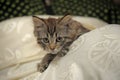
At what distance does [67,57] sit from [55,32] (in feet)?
0.41

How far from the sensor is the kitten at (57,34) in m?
0.97

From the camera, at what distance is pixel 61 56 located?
38.1 inches

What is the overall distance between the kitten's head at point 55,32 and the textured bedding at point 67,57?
45mm

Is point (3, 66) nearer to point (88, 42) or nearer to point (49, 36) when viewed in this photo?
point (49, 36)

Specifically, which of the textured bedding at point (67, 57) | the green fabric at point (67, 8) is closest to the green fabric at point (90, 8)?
the green fabric at point (67, 8)

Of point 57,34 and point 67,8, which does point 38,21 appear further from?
point 67,8

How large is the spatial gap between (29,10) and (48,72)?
749mm

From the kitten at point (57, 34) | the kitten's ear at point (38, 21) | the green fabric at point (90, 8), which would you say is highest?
the kitten's ear at point (38, 21)

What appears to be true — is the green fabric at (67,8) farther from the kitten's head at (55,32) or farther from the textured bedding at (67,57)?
the kitten's head at (55,32)

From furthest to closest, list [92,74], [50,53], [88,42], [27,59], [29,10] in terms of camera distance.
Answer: [29,10]
[27,59]
[50,53]
[88,42]
[92,74]

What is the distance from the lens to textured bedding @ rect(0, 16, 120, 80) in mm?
811

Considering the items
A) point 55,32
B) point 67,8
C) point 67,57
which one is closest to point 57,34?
point 55,32

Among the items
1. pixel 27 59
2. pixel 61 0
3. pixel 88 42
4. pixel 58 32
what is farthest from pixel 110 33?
pixel 61 0

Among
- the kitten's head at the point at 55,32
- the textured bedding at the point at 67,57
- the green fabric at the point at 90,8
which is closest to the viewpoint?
the textured bedding at the point at 67,57
